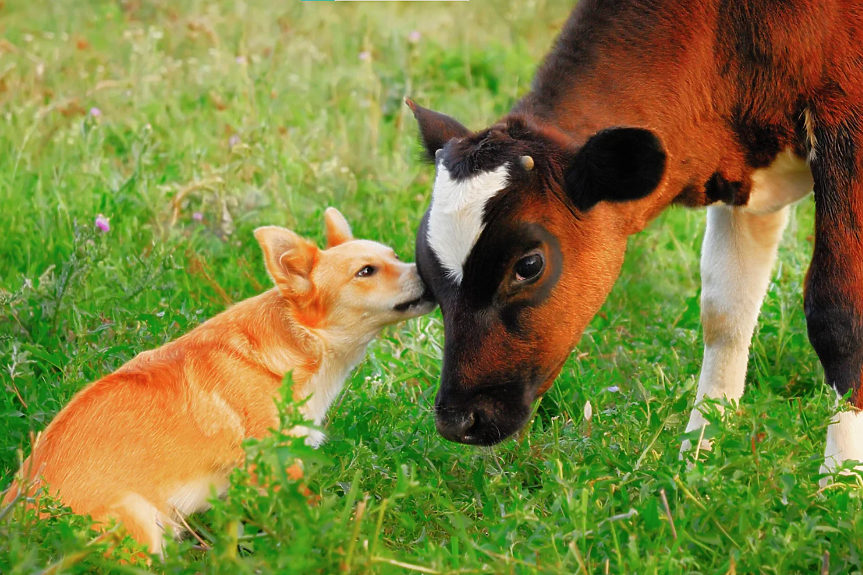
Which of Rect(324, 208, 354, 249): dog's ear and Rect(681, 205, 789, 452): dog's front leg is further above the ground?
Rect(324, 208, 354, 249): dog's ear

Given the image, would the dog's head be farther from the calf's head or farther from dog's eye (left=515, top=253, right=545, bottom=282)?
dog's eye (left=515, top=253, right=545, bottom=282)

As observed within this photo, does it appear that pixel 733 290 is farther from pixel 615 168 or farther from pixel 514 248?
pixel 514 248

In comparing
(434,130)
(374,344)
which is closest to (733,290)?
(434,130)

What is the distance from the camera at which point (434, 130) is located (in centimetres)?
461

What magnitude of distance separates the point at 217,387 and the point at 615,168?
5.80ft

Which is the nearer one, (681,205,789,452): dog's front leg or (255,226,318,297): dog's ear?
(255,226,318,297): dog's ear

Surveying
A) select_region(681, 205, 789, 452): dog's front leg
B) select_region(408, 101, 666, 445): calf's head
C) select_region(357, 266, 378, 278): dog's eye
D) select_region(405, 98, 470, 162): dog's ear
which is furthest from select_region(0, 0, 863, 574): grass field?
select_region(405, 98, 470, 162): dog's ear

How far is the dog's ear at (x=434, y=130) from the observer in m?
4.60

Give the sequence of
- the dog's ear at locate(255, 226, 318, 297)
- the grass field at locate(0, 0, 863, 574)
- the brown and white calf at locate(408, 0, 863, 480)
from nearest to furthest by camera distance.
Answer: the grass field at locate(0, 0, 863, 574), the brown and white calf at locate(408, 0, 863, 480), the dog's ear at locate(255, 226, 318, 297)

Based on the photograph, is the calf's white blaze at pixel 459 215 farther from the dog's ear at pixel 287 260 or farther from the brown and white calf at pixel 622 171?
the dog's ear at pixel 287 260

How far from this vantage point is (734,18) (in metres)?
4.38

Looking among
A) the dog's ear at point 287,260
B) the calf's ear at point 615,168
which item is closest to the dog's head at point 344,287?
the dog's ear at point 287,260

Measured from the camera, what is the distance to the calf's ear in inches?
153

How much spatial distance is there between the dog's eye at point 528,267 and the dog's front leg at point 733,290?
4.70ft
